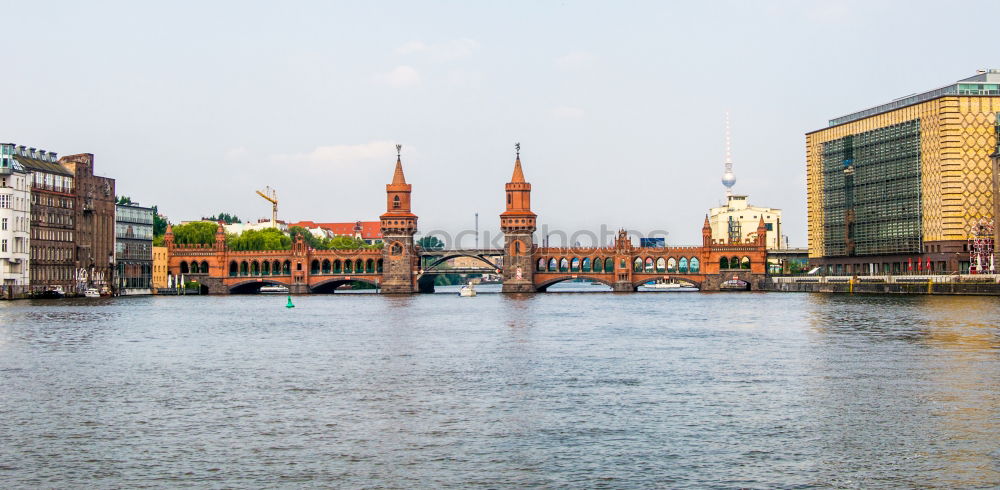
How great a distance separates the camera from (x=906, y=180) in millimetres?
168375

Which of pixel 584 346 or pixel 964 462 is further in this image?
pixel 584 346

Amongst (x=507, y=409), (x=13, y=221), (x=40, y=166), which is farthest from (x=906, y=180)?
(x=507, y=409)

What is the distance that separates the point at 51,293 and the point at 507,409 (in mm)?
124386

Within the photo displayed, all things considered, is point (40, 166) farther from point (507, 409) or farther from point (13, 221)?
point (507, 409)

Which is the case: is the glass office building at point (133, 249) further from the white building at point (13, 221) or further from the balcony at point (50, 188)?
the white building at point (13, 221)

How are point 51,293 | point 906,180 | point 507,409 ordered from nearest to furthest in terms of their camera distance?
point 507,409 → point 51,293 → point 906,180

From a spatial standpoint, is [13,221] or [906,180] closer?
[13,221]

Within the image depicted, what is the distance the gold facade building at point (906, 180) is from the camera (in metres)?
156

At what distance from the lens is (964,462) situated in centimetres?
3209

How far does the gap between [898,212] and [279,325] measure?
105 metres

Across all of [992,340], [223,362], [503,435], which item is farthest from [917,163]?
[503,435]

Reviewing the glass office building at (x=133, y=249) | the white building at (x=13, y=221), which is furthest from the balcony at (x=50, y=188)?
the glass office building at (x=133, y=249)

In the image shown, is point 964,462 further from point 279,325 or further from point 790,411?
point 279,325

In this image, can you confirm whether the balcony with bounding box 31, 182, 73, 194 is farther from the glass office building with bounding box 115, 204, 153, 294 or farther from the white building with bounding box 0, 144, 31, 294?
the glass office building with bounding box 115, 204, 153, 294
